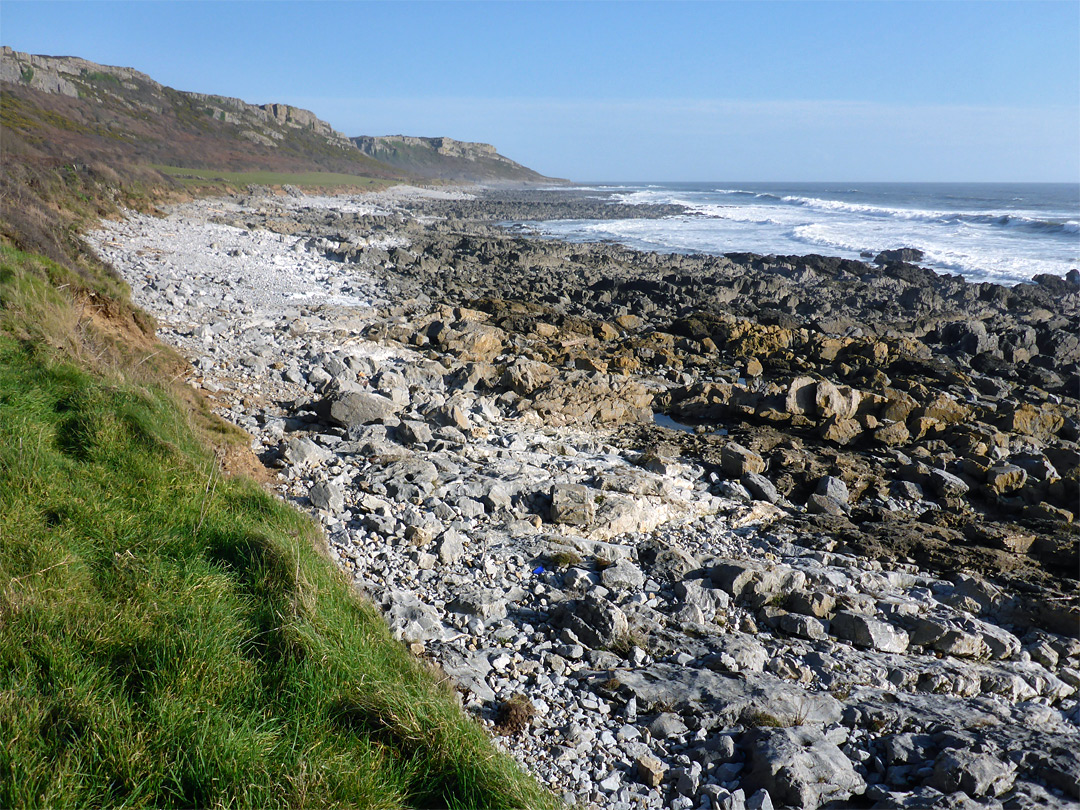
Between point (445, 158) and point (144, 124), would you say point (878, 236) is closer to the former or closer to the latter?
point (144, 124)

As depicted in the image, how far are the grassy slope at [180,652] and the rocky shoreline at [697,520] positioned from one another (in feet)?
2.95

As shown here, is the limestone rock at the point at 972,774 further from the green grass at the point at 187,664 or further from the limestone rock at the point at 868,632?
the green grass at the point at 187,664

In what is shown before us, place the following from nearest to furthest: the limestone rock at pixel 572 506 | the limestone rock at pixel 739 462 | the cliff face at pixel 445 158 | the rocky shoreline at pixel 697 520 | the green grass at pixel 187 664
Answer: the green grass at pixel 187 664
the rocky shoreline at pixel 697 520
the limestone rock at pixel 572 506
the limestone rock at pixel 739 462
the cliff face at pixel 445 158

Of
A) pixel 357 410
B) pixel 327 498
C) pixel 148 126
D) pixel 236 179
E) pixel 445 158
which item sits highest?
pixel 445 158

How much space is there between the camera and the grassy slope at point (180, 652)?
2.73 meters

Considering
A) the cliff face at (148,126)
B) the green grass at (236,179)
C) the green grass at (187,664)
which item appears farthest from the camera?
the green grass at (236,179)

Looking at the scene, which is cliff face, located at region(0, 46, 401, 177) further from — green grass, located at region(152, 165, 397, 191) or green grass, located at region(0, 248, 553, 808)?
green grass, located at region(0, 248, 553, 808)

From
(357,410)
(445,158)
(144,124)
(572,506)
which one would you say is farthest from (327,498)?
(445,158)

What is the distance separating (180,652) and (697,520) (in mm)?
5492

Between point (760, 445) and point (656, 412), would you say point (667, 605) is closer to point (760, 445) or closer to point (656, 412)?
point (760, 445)

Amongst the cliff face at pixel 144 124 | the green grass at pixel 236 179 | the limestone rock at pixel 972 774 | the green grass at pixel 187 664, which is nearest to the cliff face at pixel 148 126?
the cliff face at pixel 144 124

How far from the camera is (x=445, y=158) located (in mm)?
167750

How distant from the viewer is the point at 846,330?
17.5m

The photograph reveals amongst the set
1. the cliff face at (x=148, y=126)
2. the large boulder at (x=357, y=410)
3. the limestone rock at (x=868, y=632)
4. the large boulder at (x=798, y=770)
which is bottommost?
the limestone rock at (x=868, y=632)
